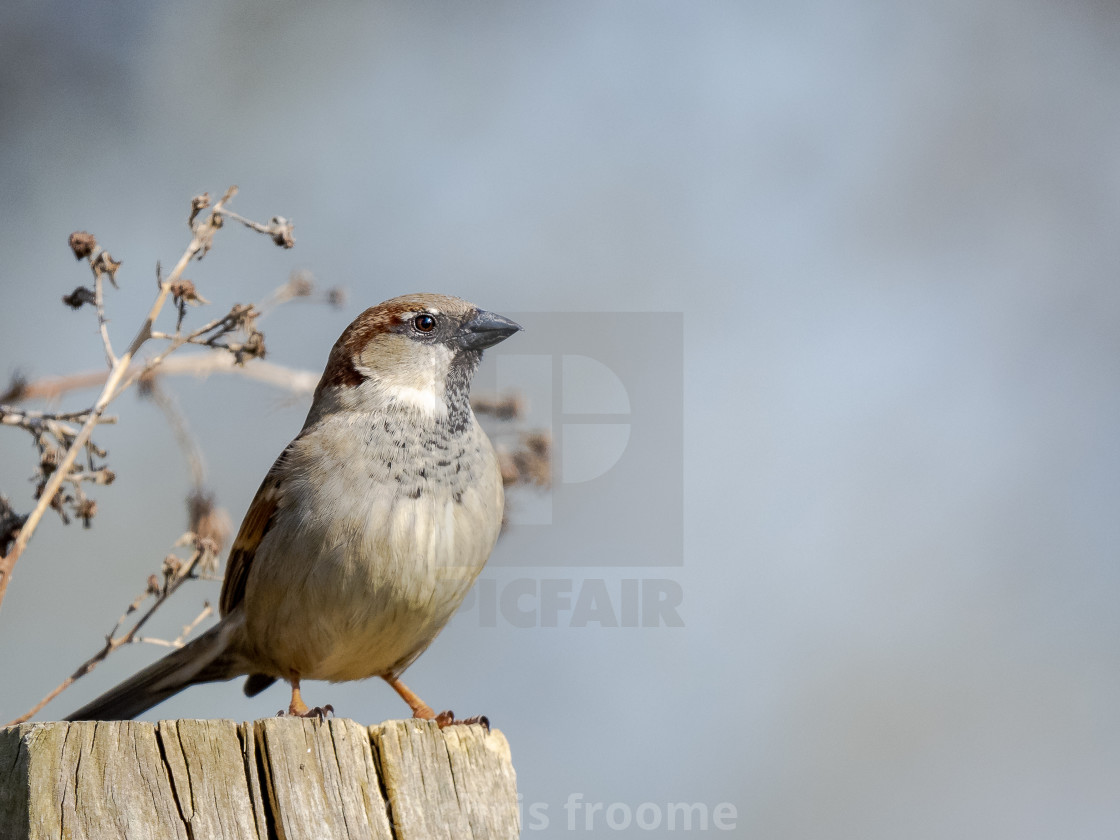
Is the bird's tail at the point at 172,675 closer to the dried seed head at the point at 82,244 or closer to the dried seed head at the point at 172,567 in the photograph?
the dried seed head at the point at 172,567

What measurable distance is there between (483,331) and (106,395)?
5.16 ft

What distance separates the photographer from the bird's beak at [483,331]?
391cm

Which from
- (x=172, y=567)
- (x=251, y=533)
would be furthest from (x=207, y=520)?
(x=251, y=533)

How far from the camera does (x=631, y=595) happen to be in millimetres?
4777

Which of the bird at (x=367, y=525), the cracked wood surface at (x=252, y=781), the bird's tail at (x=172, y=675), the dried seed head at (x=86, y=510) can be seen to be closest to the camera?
the cracked wood surface at (x=252, y=781)

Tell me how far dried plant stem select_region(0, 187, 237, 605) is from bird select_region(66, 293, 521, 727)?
0.89 meters

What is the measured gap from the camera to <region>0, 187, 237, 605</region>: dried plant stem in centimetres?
246

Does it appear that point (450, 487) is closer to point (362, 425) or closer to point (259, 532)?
point (362, 425)

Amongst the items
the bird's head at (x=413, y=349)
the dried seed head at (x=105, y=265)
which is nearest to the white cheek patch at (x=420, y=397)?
the bird's head at (x=413, y=349)

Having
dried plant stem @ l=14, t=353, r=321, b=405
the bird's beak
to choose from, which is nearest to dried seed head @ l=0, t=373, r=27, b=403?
dried plant stem @ l=14, t=353, r=321, b=405

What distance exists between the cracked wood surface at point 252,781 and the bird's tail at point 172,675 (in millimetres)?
1858

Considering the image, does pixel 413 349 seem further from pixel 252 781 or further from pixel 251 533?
pixel 252 781

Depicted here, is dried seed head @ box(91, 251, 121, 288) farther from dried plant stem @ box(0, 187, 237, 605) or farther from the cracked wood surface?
the cracked wood surface

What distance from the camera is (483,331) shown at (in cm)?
395
